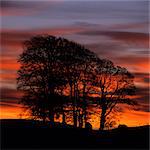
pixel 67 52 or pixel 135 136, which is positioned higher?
pixel 67 52

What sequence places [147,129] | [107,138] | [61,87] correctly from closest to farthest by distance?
[107,138] → [147,129] → [61,87]

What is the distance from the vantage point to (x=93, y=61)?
6303cm

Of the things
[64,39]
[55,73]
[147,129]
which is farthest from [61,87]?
[147,129]

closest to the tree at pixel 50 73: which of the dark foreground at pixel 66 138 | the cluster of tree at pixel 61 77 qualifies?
the cluster of tree at pixel 61 77

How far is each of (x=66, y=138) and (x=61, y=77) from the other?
17776 millimetres

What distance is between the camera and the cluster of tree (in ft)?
203

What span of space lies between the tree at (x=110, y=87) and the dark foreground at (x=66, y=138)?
13.7 meters

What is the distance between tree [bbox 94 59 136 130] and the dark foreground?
44.8 ft

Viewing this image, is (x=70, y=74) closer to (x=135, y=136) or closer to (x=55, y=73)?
(x=55, y=73)

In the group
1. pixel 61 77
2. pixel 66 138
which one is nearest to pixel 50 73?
pixel 61 77

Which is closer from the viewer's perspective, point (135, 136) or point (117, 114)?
point (135, 136)

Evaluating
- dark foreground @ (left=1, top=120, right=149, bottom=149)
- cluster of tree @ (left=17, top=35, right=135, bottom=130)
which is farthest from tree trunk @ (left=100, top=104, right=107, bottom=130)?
dark foreground @ (left=1, top=120, right=149, bottom=149)

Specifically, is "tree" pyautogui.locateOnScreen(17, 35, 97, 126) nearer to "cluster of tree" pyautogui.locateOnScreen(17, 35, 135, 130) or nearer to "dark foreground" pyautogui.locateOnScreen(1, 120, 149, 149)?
"cluster of tree" pyautogui.locateOnScreen(17, 35, 135, 130)

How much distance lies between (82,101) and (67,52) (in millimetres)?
6230
